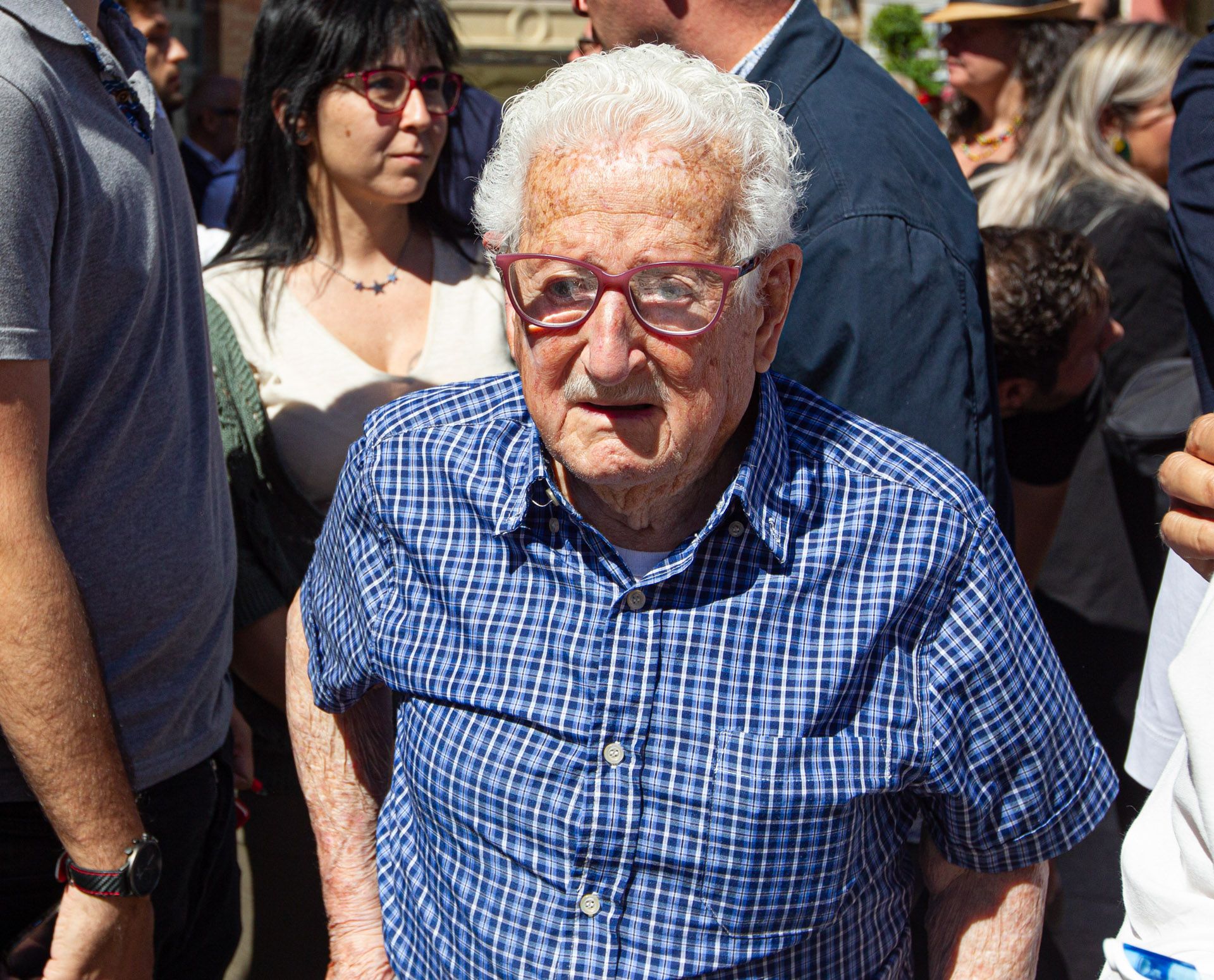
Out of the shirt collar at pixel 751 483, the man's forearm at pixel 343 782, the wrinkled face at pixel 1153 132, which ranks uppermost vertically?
the shirt collar at pixel 751 483

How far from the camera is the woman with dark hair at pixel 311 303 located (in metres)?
2.37

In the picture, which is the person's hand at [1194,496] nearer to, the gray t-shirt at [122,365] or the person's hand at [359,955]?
the person's hand at [359,955]

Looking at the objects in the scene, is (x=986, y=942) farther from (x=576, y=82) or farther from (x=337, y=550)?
(x=576, y=82)

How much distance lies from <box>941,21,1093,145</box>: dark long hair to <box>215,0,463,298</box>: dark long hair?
7.52ft

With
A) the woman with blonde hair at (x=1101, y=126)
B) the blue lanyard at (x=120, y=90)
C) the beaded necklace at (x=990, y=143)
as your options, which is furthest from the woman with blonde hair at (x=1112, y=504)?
the blue lanyard at (x=120, y=90)

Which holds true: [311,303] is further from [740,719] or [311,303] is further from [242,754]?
[740,719]

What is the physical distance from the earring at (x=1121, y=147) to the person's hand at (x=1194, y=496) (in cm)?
261

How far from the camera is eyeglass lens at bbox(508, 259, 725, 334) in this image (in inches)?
55.7

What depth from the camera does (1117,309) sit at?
3.25 metres

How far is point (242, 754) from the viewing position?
2346 millimetres

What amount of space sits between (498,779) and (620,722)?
0.19 meters

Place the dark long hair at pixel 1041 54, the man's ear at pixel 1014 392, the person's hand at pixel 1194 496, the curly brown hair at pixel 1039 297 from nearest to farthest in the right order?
the person's hand at pixel 1194 496
the curly brown hair at pixel 1039 297
the man's ear at pixel 1014 392
the dark long hair at pixel 1041 54

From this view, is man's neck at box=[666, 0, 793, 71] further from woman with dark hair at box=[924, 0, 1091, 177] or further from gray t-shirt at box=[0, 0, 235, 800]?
woman with dark hair at box=[924, 0, 1091, 177]

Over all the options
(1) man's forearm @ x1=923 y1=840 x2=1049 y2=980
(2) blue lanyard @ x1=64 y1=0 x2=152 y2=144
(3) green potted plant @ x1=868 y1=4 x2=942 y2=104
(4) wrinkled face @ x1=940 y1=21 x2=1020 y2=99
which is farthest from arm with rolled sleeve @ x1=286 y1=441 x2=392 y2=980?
(3) green potted plant @ x1=868 y1=4 x2=942 y2=104
